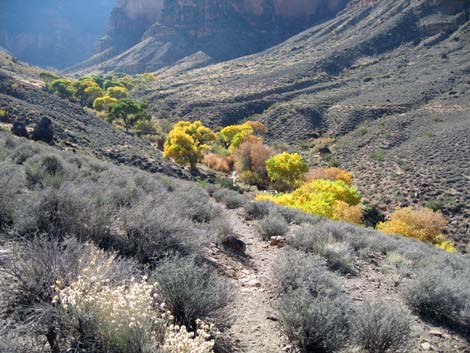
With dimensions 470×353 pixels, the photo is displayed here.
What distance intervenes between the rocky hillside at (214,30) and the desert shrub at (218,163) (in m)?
86.0

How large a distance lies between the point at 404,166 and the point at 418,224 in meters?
10.5

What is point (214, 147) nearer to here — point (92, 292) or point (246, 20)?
point (92, 292)

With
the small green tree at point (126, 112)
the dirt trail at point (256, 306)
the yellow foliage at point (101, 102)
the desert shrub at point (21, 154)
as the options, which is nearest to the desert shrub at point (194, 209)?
the dirt trail at point (256, 306)

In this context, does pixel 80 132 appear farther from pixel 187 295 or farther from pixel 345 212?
pixel 187 295

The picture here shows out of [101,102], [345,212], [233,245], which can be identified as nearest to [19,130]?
[233,245]

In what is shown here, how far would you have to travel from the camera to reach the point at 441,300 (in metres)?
5.02

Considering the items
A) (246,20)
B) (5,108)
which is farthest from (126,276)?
(246,20)

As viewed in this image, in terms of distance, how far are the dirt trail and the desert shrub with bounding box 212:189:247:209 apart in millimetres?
3429

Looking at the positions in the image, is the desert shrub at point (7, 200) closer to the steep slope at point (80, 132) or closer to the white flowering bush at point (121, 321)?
the white flowering bush at point (121, 321)

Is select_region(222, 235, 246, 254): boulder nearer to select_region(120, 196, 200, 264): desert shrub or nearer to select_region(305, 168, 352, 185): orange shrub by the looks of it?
select_region(120, 196, 200, 264): desert shrub

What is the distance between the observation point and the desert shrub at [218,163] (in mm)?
36869

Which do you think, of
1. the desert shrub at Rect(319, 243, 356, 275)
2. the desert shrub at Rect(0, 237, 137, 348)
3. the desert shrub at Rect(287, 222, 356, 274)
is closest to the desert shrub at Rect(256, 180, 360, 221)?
the desert shrub at Rect(287, 222, 356, 274)

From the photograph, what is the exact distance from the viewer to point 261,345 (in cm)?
365

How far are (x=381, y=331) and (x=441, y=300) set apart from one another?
205 centimetres
